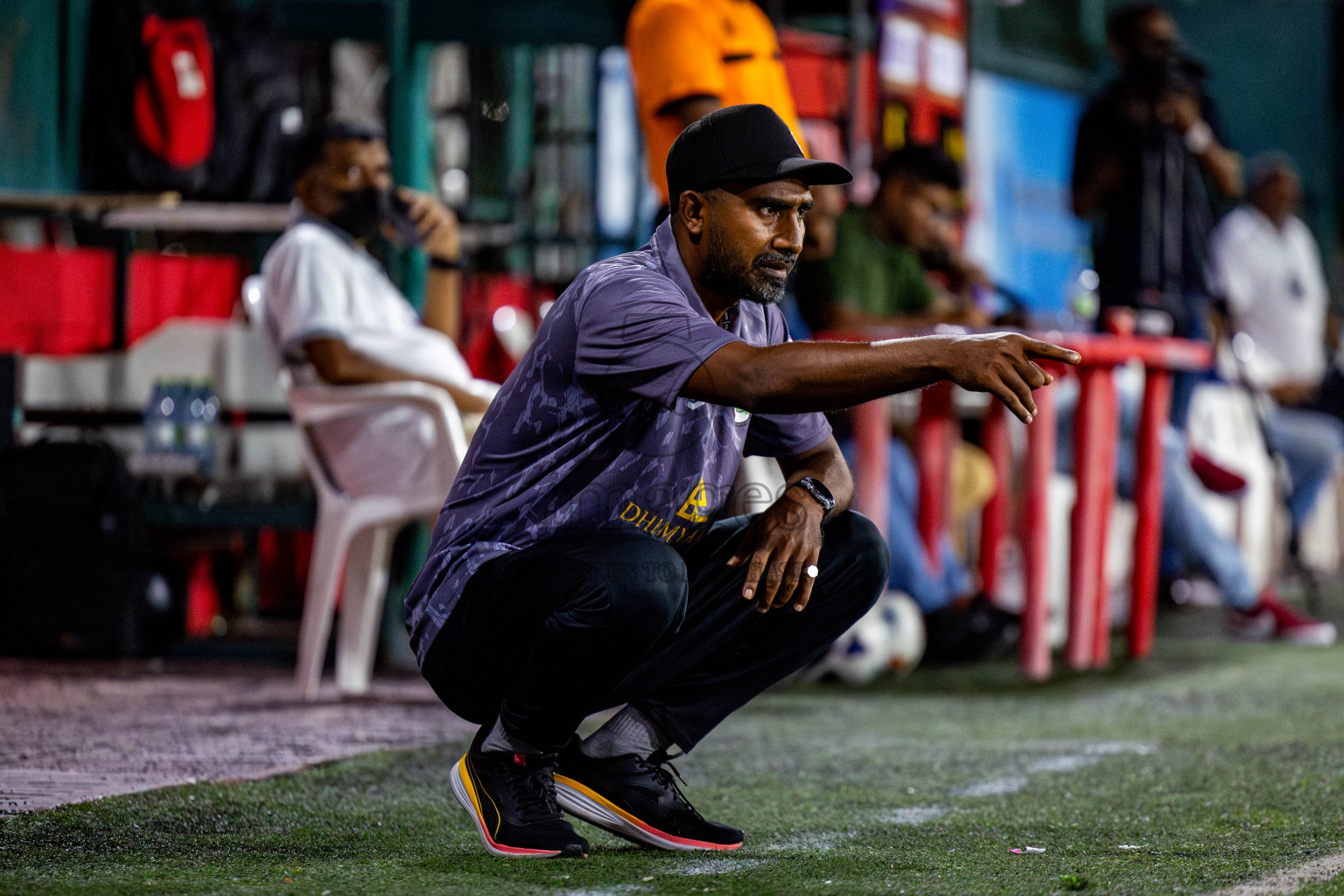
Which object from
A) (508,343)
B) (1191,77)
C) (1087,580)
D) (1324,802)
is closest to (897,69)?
(1191,77)

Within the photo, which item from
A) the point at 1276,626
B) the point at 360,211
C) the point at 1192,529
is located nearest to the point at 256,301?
the point at 360,211

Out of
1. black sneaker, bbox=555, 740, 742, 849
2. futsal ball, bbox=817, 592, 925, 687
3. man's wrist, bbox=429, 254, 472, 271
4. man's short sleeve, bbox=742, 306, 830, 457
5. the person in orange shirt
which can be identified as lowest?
futsal ball, bbox=817, 592, 925, 687

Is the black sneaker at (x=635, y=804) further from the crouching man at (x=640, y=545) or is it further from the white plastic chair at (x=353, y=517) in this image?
the white plastic chair at (x=353, y=517)

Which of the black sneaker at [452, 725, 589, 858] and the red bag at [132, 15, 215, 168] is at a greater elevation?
the red bag at [132, 15, 215, 168]

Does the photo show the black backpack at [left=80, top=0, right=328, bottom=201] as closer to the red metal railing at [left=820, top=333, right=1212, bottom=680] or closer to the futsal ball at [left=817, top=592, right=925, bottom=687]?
the red metal railing at [left=820, top=333, right=1212, bottom=680]

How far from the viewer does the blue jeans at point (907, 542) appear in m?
5.83

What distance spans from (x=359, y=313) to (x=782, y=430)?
2.35 metres

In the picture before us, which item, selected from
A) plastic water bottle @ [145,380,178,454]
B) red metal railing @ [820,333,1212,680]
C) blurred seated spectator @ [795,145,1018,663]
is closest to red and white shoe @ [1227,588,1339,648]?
red metal railing @ [820,333,1212,680]

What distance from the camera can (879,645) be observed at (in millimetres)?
5570

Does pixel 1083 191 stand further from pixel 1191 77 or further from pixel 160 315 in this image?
pixel 160 315

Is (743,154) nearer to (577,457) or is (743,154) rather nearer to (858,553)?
(577,457)

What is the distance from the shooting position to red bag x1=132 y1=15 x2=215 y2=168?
6250 millimetres

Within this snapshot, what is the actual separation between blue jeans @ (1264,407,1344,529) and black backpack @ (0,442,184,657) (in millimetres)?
5075

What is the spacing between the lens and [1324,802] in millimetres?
3389
